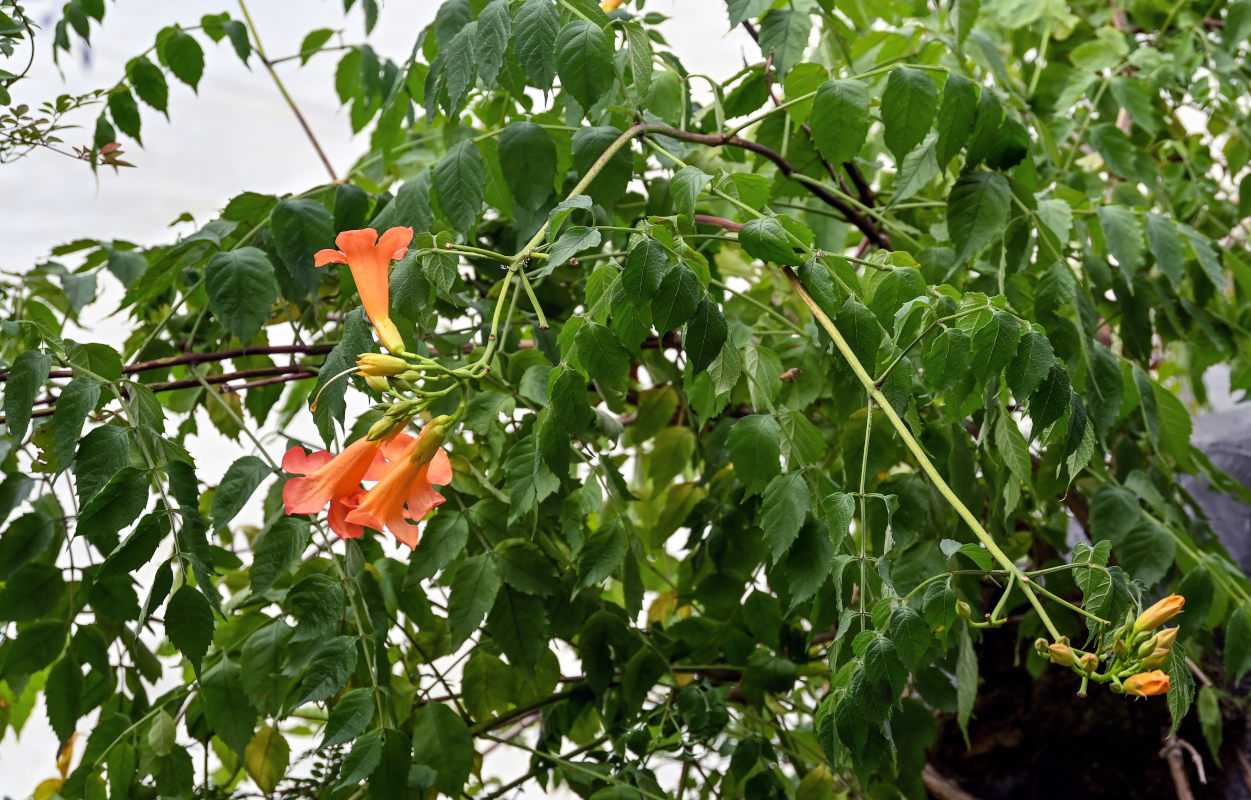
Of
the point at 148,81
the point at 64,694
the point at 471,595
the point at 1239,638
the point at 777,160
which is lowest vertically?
the point at 1239,638

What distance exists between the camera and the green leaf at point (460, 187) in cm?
78

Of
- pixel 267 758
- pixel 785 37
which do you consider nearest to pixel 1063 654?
pixel 785 37

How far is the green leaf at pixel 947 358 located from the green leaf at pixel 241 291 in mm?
503

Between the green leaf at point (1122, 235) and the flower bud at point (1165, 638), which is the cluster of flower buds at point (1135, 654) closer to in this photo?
the flower bud at point (1165, 638)

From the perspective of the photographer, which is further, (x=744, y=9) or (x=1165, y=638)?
(x=744, y=9)

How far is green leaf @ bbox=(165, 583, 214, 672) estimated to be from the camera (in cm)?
66

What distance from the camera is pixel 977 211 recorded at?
82 centimetres

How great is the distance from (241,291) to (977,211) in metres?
0.58

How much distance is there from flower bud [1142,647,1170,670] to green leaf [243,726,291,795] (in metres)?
0.73

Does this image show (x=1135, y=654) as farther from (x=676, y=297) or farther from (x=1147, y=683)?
(x=676, y=297)

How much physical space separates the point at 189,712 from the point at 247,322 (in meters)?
0.35

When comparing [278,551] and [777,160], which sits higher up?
[777,160]

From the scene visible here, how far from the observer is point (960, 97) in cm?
78

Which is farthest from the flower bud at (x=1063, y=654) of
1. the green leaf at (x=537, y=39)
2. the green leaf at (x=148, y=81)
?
the green leaf at (x=148, y=81)
